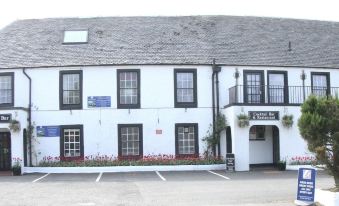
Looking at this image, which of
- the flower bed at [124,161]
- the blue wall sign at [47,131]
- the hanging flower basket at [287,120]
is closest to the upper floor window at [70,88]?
the blue wall sign at [47,131]

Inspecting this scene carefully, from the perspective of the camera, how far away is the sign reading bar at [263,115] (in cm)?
2502

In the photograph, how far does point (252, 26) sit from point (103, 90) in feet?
33.8

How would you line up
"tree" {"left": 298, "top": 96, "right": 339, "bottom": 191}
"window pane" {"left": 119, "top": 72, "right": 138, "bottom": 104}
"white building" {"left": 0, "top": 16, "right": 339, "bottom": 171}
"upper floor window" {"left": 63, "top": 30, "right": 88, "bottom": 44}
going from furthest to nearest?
1. "upper floor window" {"left": 63, "top": 30, "right": 88, "bottom": 44}
2. "window pane" {"left": 119, "top": 72, "right": 138, "bottom": 104}
3. "white building" {"left": 0, "top": 16, "right": 339, "bottom": 171}
4. "tree" {"left": 298, "top": 96, "right": 339, "bottom": 191}

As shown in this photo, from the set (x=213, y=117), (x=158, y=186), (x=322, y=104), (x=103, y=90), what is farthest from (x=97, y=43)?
(x=322, y=104)

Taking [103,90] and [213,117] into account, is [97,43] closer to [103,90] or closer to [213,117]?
[103,90]

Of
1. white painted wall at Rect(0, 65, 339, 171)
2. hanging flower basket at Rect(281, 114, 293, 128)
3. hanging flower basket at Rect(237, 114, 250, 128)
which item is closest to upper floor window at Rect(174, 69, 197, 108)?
white painted wall at Rect(0, 65, 339, 171)

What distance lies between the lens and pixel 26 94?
87.1 feet

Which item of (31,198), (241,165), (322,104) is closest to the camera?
(322,104)

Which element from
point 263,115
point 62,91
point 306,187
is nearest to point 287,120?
point 263,115

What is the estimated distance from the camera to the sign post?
13875 millimetres

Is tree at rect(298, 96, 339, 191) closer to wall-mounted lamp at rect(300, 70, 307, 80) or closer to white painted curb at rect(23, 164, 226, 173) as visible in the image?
white painted curb at rect(23, 164, 226, 173)

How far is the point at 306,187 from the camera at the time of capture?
45.9ft

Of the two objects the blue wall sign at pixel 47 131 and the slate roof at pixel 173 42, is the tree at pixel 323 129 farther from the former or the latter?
the blue wall sign at pixel 47 131

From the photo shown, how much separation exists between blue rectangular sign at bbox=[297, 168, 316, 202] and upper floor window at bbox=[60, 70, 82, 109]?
49.3 ft
